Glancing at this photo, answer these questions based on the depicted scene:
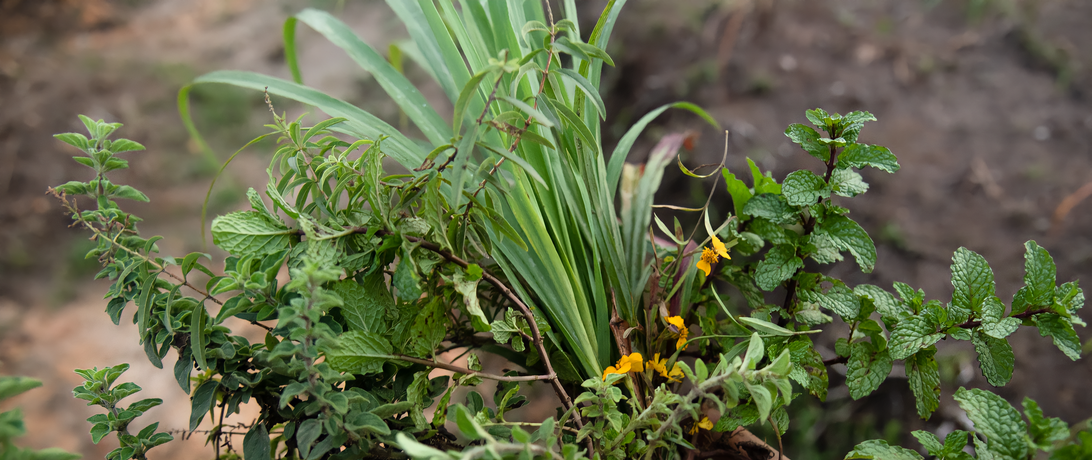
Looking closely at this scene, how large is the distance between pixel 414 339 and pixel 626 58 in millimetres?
1673

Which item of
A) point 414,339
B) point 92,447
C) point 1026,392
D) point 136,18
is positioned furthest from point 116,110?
point 1026,392

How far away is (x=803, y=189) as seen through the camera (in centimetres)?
56

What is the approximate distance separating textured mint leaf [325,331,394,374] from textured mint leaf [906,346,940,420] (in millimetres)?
512

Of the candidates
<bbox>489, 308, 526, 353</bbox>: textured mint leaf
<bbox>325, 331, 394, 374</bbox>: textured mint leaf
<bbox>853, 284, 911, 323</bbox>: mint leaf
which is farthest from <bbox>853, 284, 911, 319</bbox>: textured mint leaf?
<bbox>325, 331, 394, 374</bbox>: textured mint leaf

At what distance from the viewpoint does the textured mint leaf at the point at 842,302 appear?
0.55m

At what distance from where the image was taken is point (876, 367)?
1.78 feet

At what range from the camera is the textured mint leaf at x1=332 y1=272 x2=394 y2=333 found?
0.51 meters

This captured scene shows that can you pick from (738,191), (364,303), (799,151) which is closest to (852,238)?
(738,191)

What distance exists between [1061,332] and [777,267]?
0.24 meters

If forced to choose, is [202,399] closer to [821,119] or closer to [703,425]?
[703,425]

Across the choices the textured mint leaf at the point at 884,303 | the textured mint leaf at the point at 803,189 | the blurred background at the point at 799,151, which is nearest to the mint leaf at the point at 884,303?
the textured mint leaf at the point at 884,303

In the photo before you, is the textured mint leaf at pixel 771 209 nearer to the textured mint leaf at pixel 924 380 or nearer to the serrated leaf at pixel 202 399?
the textured mint leaf at pixel 924 380

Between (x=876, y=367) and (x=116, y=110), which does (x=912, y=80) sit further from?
(x=116, y=110)

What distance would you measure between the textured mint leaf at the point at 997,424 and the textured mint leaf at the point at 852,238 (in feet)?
0.47
